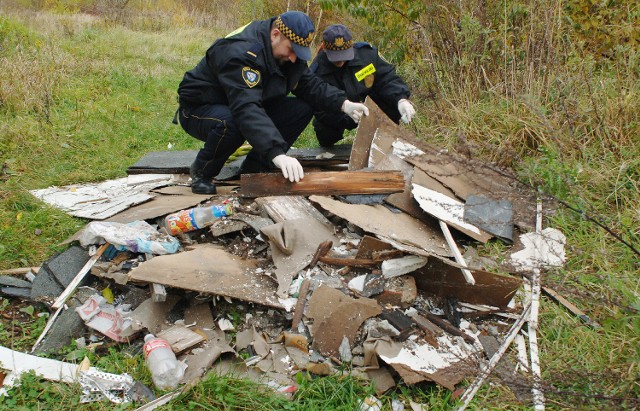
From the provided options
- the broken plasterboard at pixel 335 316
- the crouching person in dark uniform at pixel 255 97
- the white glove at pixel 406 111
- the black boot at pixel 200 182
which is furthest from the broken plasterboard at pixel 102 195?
the white glove at pixel 406 111

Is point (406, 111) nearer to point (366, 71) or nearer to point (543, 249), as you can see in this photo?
point (366, 71)

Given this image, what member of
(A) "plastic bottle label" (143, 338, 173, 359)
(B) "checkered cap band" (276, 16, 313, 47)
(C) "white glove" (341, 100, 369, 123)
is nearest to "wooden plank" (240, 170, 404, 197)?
(C) "white glove" (341, 100, 369, 123)

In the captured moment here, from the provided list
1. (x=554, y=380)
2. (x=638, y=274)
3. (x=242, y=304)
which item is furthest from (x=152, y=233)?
(x=638, y=274)

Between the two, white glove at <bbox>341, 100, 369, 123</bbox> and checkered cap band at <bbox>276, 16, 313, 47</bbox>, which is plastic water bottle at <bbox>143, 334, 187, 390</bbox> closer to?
checkered cap band at <bbox>276, 16, 313, 47</bbox>

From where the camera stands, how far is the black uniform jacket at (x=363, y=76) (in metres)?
4.64

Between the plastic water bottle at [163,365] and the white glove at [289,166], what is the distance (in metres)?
1.29

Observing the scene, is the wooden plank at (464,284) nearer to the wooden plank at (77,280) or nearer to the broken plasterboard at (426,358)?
the broken plasterboard at (426,358)

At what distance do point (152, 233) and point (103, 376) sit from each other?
1.02 m

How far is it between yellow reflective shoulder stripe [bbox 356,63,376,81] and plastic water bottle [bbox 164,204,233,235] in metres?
2.06

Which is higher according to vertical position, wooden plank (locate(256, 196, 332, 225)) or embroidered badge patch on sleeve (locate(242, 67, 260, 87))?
embroidered badge patch on sleeve (locate(242, 67, 260, 87))

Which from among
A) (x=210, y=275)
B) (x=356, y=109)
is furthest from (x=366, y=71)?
(x=210, y=275)

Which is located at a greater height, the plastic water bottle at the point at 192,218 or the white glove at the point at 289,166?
the white glove at the point at 289,166

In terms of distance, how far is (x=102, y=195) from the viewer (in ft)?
13.3

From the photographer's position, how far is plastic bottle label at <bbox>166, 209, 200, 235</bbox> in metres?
3.20
